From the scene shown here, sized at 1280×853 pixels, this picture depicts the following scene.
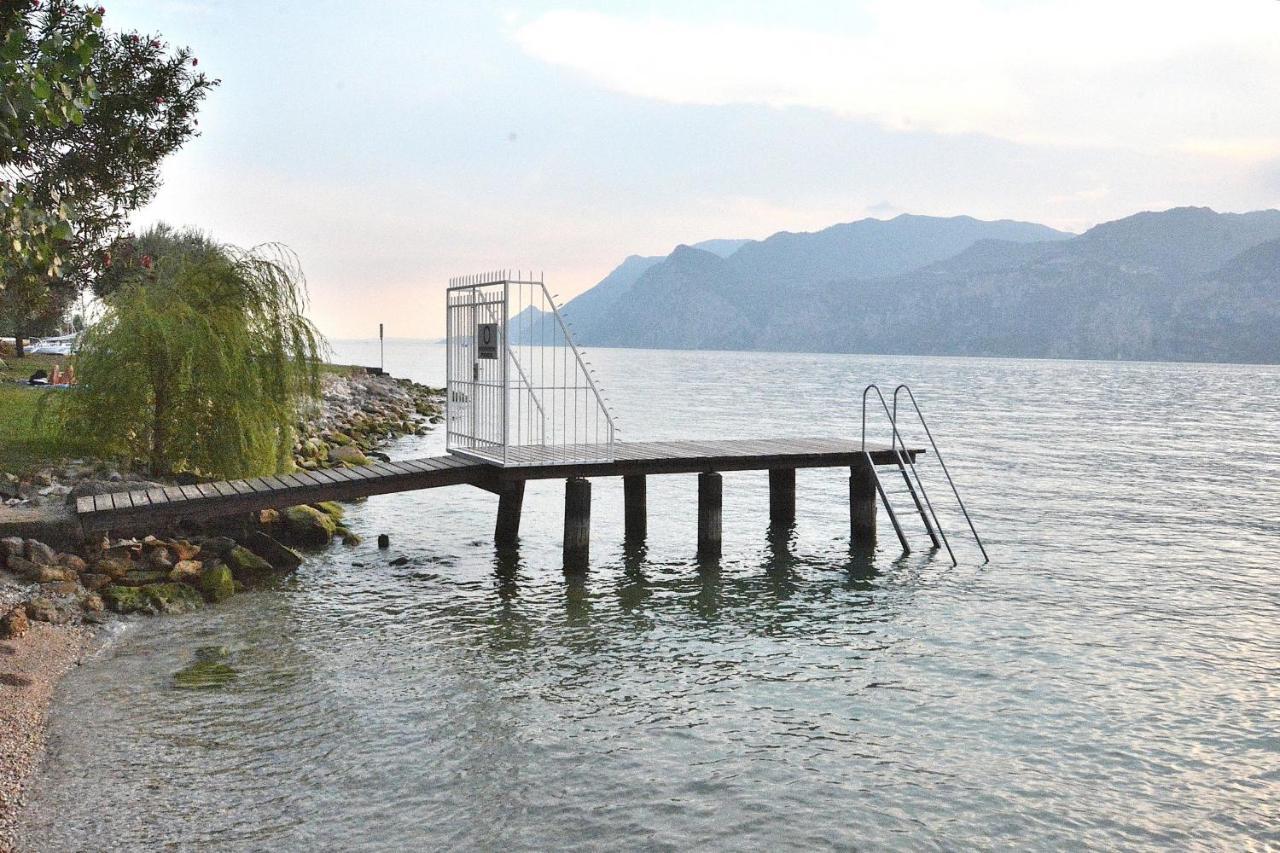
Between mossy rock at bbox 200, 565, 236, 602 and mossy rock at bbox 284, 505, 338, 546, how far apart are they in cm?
327

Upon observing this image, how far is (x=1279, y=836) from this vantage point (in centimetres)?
764

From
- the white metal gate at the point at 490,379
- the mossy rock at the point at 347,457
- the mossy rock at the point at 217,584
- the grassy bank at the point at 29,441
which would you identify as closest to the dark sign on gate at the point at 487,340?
the white metal gate at the point at 490,379

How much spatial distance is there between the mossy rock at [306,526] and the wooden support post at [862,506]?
27.0ft

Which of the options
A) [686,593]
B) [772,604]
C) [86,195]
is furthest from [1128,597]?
[86,195]

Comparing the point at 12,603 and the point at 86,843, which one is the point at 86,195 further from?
the point at 86,843

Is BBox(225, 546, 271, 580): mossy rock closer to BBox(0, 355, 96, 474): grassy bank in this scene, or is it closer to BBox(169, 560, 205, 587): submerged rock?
BBox(169, 560, 205, 587): submerged rock

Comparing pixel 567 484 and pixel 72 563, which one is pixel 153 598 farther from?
pixel 567 484

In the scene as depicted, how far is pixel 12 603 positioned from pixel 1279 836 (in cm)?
1116

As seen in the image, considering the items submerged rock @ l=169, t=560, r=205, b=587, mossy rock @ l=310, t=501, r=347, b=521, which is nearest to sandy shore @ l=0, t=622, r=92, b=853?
submerged rock @ l=169, t=560, r=205, b=587

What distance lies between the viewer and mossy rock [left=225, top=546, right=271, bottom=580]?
46.3 feet

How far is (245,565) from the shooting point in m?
14.3

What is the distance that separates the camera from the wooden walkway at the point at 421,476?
12.9 metres

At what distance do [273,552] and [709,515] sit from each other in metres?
6.37

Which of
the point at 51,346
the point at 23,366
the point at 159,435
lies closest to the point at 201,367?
the point at 159,435
